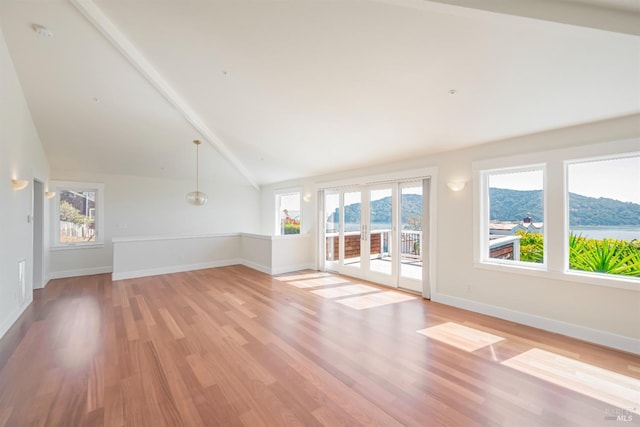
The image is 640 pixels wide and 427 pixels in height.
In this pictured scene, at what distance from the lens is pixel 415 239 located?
4891mm

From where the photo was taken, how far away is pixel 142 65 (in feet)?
11.6

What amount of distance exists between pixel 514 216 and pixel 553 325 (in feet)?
4.68

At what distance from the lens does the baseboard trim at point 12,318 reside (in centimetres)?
311

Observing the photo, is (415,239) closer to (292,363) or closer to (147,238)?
(292,363)

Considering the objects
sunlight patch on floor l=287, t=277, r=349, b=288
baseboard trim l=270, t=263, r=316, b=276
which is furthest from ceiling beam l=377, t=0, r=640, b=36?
baseboard trim l=270, t=263, r=316, b=276

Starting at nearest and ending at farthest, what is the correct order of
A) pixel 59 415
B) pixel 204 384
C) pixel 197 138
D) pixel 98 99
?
pixel 59 415
pixel 204 384
pixel 98 99
pixel 197 138

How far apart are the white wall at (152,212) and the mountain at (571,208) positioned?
5.68 meters

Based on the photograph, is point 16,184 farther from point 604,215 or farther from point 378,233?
point 604,215

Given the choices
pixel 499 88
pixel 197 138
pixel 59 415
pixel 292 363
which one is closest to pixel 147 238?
pixel 197 138

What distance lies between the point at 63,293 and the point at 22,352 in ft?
8.50

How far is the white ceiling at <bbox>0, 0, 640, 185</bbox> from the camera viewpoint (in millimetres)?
2219

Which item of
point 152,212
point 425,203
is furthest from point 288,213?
point 425,203

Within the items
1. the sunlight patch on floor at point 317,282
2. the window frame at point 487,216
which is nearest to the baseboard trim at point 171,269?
the sunlight patch on floor at point 317,282

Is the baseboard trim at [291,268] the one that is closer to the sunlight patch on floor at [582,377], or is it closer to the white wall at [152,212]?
the white wall at [152,212]
